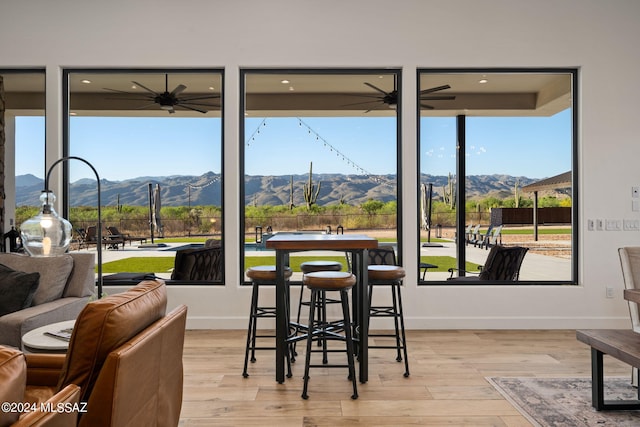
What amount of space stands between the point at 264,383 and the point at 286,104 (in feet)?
9.91

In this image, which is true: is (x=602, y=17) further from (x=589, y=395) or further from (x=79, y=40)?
(x=79, y=40)

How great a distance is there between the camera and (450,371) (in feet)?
11.7

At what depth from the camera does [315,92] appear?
5.06m

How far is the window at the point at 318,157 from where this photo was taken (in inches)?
197

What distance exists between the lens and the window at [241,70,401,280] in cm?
500

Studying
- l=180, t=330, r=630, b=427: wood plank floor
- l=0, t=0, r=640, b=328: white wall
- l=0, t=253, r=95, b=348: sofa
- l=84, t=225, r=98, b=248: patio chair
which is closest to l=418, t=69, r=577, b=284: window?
l=0, t=0, r=640, b=328: white wall

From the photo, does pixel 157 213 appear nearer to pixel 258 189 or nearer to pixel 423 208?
pixel 258 189

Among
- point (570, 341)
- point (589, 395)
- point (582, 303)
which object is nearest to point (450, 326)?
point (570, 341)

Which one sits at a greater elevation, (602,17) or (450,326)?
(602,17)

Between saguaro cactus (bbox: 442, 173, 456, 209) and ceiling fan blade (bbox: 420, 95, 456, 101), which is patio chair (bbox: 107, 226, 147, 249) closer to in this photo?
saguaro cactus (bbox: 442, 173, 456, 209)

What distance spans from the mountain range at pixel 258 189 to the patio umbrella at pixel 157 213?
2.1 inches

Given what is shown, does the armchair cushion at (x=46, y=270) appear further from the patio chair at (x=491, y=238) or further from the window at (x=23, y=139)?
the patio chair at (x=491, y=238)

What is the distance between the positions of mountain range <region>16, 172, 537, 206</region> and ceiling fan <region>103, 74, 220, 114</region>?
2.46ft

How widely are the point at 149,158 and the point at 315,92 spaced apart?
1.99 m
